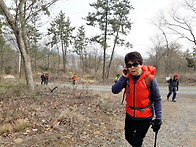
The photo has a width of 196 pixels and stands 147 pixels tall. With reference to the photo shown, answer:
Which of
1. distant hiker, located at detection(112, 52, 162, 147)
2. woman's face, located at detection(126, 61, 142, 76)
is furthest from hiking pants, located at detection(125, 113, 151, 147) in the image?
woman's face, located at detection(126, 61, 142, 76)

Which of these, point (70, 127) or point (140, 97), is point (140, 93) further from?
point (70, 127)

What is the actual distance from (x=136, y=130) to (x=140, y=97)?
0.70 m

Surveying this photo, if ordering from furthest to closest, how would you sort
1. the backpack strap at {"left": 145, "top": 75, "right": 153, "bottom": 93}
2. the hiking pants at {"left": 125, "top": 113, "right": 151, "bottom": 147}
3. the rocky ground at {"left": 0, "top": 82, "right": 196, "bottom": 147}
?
the rocky ground at {"left": 0, "top": 82, "right": 196, "bottom": 147} < the hiking pants at {"left": 125, "top": 113, "right": 151, "bottom": 147} < the backpack strap at {"left": 145, "top": 75, "right": 153, "bottom": 93}

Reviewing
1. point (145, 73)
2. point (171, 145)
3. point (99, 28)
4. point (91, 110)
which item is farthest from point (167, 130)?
point (99, 28)

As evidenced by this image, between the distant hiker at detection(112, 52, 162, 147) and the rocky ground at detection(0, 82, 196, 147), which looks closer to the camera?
the distant hiker at detection(112, 52, 162, 147)

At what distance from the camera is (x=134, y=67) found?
2346mm

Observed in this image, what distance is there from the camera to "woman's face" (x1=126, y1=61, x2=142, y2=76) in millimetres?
2343

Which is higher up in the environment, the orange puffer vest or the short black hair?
the short black hair

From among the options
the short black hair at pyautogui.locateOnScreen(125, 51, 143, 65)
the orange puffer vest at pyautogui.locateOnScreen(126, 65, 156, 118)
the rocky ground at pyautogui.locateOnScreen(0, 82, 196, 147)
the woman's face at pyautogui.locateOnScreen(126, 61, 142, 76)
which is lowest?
the rocky ground at pyautogui.locateOnScreen(0, 82, 196, 147)

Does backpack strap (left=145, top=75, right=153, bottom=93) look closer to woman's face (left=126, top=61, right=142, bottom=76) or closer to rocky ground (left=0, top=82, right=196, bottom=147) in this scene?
woman's face (left=126, top=61, right=142, bottom=76)

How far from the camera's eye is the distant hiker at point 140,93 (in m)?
2.32

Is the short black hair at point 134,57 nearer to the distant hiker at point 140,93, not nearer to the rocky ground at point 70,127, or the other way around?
the distant hiker at point 140,93

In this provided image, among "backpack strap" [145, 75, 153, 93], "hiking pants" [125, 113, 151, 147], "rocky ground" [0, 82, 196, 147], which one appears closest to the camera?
"backpack strap" [145, 75, 153, 93]

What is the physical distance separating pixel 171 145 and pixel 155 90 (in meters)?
2.87
